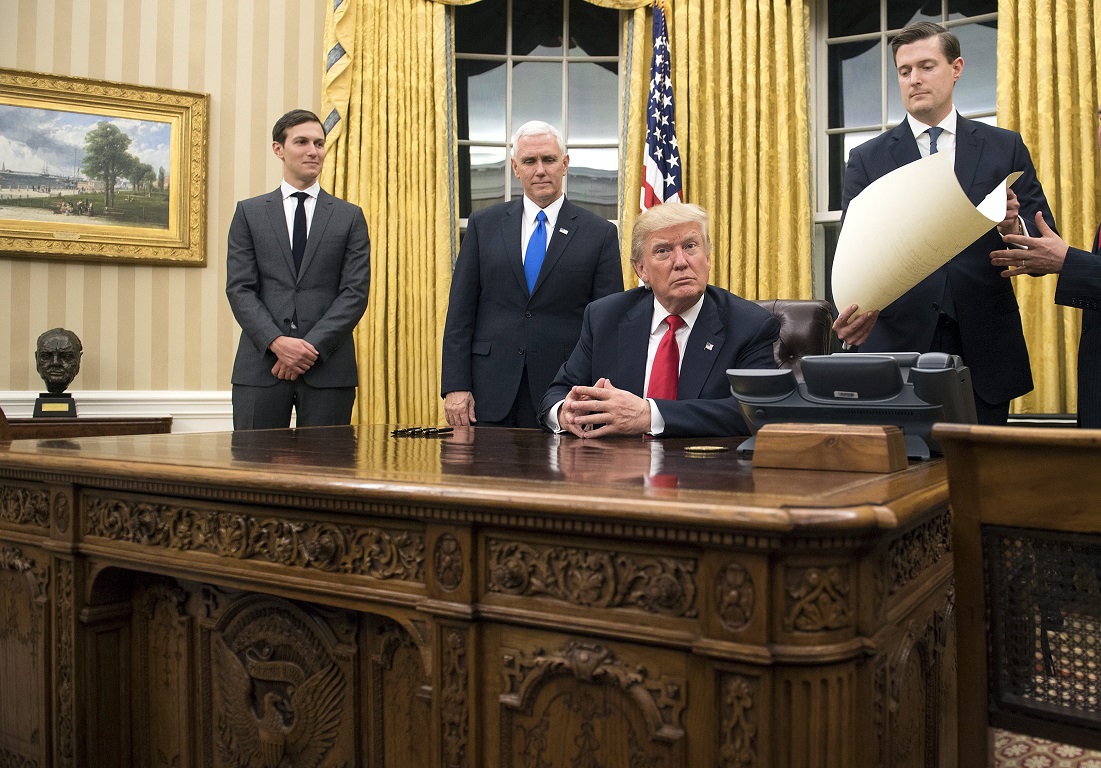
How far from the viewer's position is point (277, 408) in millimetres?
3574

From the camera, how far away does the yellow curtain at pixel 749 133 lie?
484cm

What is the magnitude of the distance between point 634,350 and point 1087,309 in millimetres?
1303

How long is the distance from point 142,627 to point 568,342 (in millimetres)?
1923

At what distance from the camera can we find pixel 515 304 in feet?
11.9

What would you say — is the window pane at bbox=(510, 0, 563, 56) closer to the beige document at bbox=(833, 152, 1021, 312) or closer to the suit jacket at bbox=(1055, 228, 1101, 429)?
the suit jacket at bbox=(1055, 228, 1101, 429)

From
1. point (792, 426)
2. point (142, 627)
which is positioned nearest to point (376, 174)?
point (142, 627)

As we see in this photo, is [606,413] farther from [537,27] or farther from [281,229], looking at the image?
[537,27]

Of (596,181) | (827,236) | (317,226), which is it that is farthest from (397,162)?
(827,236)

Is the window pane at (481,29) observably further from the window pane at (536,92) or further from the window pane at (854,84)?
the window pane at (854,84)

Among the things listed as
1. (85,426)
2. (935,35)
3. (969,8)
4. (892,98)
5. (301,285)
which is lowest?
(85,426)

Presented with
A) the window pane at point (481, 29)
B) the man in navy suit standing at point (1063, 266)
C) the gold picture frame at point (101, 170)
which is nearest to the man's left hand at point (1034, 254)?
the man in navy suit standing at point (1063, 266)

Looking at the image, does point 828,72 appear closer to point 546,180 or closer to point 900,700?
point 546,180

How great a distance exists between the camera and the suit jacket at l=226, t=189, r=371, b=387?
3568 millimetres

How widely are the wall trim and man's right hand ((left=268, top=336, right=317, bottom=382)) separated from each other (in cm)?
182
